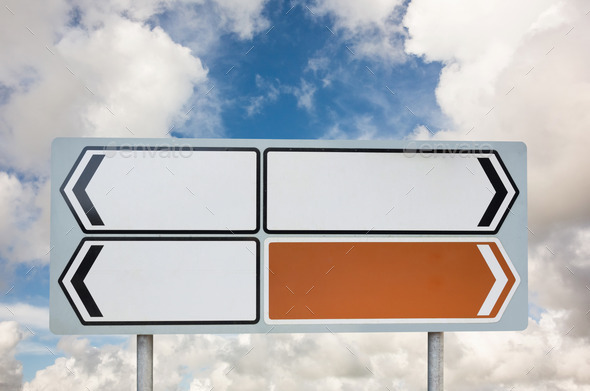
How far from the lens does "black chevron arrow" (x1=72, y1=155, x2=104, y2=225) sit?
342 centimetres

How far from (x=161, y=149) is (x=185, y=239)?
Answer: 744 mm

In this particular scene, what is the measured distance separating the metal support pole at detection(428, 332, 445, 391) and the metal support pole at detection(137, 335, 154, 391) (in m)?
2.29

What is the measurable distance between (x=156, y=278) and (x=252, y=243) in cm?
81

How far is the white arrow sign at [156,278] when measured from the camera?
3.42 meters

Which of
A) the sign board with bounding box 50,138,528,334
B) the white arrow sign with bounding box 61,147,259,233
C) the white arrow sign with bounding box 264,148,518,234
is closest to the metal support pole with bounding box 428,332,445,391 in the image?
the sign board with bounding box 50,138,528,334

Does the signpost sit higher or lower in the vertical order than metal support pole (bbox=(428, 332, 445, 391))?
higher

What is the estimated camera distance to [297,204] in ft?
11.4

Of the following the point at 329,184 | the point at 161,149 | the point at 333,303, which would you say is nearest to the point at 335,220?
the point at 329,184

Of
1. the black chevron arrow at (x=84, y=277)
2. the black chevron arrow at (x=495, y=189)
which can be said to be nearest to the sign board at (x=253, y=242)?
the black chevron arrow at (x=84, y=277)

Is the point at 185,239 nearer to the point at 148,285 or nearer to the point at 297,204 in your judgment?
the point at 148,285

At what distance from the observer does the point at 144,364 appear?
11.4 feet

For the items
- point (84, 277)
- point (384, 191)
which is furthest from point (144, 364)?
point (384, 191)

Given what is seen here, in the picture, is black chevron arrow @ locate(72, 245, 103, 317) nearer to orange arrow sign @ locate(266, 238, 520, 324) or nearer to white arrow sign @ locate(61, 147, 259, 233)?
white arrow sign @ locate(61, 147, 259, 233)

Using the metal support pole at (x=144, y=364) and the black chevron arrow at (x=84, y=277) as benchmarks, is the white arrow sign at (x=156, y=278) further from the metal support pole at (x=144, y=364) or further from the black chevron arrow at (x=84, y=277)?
the metal support pole at (x=144, y=364)
